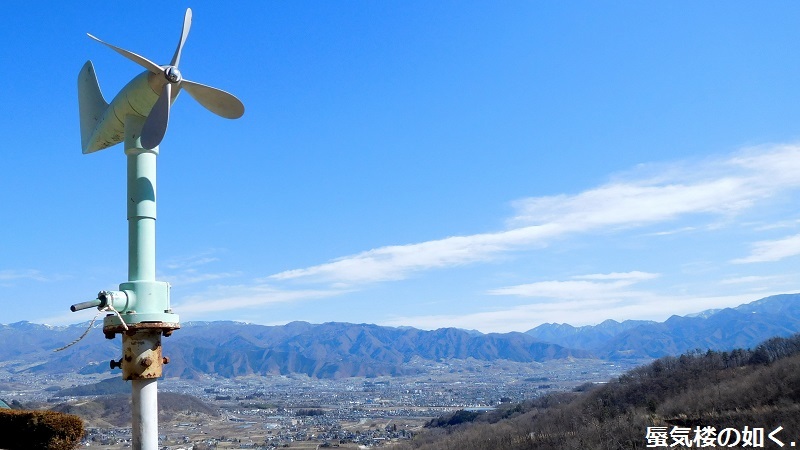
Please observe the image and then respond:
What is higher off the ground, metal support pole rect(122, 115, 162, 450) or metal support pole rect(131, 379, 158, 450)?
metal support pole rect(122, 115, 162, 450)

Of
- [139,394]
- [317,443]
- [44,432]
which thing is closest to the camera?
[139,394]

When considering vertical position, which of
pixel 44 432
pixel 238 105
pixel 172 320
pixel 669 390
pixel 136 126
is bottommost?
pixel 669 390

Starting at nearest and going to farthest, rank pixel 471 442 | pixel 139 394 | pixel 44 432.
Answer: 1. pixel 139 394
2. pixel 44 432
3. pixel 471 442

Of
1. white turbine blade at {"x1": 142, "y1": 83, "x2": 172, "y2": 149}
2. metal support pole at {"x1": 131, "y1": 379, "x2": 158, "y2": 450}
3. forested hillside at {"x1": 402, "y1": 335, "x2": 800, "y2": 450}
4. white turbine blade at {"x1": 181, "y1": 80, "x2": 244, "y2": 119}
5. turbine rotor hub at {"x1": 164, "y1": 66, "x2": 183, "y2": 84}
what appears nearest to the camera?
metal support pole at {"x1": 131, "y1": 379, "x2": 158, "y2": 450}

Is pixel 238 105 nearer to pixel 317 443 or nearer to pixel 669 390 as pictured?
pixel 669 390

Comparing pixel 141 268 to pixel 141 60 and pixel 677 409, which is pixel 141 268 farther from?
pixel 677 409

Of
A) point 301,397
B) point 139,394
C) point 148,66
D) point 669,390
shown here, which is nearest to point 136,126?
point 148,66

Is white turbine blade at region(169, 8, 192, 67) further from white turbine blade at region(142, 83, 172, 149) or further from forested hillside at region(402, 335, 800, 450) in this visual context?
forested hillside at region(402, 335, 800, 450)

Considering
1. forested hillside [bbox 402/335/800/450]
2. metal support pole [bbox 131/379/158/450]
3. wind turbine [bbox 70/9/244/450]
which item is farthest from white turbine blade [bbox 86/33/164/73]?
forested hillside [bbox 402/335/800/450]
